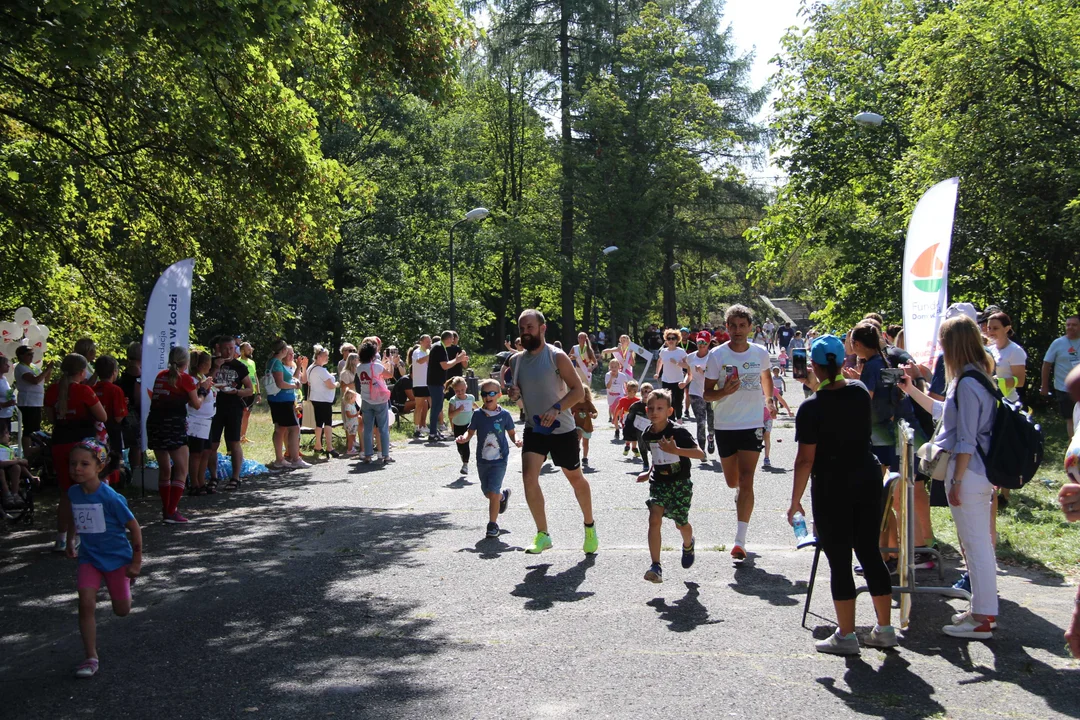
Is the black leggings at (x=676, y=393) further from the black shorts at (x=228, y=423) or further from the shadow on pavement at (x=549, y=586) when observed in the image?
the shadow on pavement at (x=549, y=586)

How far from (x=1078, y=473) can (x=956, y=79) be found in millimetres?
16395

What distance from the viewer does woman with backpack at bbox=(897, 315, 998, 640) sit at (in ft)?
18.6

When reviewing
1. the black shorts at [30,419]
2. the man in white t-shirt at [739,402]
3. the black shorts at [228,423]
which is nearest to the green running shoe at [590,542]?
the man in white t-shirt at [739,402]

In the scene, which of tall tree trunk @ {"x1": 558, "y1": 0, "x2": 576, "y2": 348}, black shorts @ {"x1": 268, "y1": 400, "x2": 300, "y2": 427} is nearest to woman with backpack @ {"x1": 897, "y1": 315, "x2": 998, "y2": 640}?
black shorts @ {"x1": 268, "y1": 400, "x2": 300, "y2": 427}

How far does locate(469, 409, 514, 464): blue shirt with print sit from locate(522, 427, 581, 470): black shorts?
1.15 metres

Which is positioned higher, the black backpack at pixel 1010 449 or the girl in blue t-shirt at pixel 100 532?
the black backpack at pixel 1010 449

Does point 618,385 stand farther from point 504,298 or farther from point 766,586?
point 504,298

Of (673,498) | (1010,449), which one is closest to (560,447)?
(673,498)

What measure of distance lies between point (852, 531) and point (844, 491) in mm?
225

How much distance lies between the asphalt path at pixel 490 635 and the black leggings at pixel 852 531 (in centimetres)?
44

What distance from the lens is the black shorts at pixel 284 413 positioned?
564 inches

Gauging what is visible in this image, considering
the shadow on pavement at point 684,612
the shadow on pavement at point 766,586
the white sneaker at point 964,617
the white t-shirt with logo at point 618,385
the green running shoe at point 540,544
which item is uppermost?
the white t-shirt with logo at point 618,385

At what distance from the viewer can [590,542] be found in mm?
8297

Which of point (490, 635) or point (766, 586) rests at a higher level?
point (766, 586)
